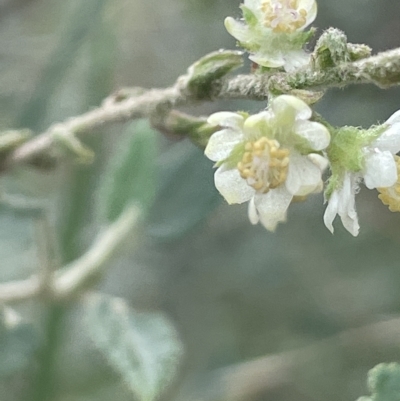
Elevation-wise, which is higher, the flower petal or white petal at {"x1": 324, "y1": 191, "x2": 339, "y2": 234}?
the flower petal

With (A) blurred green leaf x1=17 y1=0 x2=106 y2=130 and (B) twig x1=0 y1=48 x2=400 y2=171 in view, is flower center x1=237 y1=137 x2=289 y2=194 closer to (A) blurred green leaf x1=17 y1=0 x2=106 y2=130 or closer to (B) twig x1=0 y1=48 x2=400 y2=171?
(B) twig x1=0 y1=48 x2=400 y2=171

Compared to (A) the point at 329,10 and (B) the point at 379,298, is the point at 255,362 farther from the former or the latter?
(A) the point at 329,10

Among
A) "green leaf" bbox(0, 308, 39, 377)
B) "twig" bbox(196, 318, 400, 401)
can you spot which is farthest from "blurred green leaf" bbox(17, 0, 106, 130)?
"twig" bbox(196, 318, 400, 401)

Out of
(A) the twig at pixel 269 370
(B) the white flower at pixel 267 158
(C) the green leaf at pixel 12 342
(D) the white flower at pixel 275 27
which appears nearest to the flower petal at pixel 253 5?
(D) the white flower at pixel 275 27

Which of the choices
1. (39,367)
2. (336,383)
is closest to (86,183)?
(39,367)

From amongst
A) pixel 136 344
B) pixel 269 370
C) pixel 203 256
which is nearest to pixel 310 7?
pixel 136 344
